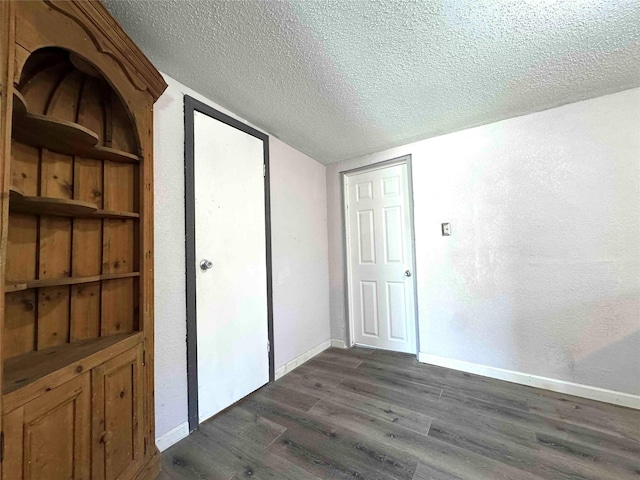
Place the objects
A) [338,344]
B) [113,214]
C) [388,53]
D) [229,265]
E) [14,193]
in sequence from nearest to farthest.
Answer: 1. [14,193]
2. [113,214]
3. [388,53]
4. [229,265]
5. [338,344]

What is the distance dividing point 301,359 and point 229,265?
1348 mm

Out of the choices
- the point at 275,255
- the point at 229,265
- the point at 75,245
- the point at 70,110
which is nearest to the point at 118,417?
the point at 75,245

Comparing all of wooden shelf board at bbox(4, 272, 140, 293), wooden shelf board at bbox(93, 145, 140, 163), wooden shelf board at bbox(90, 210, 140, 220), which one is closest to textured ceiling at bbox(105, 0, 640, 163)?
wooden shelf board at bbox(93, 145, 140, 163)

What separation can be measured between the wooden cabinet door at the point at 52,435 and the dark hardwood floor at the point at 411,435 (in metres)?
0.57

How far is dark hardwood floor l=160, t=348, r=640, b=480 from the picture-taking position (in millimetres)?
1305

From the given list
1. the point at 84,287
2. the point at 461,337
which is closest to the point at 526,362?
the point at 461,337

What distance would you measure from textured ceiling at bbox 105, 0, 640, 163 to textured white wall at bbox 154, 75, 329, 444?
40cm

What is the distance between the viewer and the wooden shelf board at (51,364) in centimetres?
79

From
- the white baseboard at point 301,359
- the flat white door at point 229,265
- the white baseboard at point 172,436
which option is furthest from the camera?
the white baseboard at point 301,359

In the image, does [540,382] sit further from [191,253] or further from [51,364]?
[51,364]

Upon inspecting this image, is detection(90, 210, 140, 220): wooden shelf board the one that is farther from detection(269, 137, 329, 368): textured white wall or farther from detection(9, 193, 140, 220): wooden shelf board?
detection(269, 137, 329, 368): textured white wall

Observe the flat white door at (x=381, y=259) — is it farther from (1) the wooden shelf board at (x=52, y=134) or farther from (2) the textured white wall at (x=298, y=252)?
(1) the wooden shelf board at (x=52, y=134)

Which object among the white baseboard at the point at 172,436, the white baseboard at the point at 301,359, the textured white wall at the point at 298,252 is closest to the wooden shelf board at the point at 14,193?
the white baseboard at the point at 172,436

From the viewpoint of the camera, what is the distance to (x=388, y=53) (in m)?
1.43
